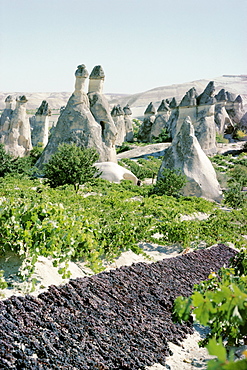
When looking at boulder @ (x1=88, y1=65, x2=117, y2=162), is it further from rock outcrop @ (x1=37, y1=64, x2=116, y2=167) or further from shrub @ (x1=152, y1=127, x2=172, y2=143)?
shrub @ (x1=152, y1=127, x2=172, y2=143)

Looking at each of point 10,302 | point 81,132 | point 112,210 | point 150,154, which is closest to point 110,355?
point 10,302

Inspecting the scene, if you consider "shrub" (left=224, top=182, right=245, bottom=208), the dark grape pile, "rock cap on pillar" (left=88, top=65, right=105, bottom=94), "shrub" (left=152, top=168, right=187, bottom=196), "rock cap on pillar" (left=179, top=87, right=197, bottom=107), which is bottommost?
"shrub" (left=224, top=182, right=245, bottom=208)

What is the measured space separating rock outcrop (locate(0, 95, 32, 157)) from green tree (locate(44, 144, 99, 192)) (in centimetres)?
1154

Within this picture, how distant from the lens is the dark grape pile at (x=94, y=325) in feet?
→ 9.85

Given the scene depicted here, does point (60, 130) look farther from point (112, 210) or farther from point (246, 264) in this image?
point (246, 264)

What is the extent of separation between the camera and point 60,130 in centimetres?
2050

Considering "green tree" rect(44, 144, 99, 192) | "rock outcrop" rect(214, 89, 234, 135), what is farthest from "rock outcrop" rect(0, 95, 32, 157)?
"rock outcrop" rect(214, 89, 234, 135)

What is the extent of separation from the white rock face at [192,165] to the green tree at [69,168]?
11.5 feet

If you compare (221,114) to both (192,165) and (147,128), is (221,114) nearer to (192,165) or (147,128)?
(147,128)

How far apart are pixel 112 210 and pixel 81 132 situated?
43.0 ft

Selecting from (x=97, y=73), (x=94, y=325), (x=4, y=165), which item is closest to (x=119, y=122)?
(x=97, y=73)

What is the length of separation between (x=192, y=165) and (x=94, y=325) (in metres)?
11.2

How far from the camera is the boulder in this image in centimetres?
2123

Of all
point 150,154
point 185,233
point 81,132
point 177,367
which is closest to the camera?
point 177,367
